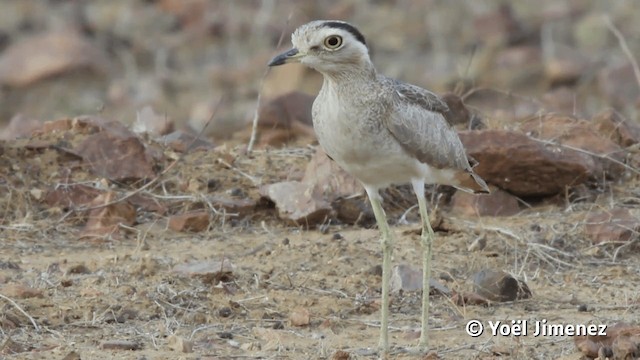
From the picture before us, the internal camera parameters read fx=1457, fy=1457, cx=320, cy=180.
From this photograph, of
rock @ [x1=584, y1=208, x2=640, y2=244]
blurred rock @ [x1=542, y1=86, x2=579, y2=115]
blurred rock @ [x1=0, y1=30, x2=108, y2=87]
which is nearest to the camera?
rock @ [x1=584, y1=208, x2=640, y2=244]

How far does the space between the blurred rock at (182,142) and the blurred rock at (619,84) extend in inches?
187

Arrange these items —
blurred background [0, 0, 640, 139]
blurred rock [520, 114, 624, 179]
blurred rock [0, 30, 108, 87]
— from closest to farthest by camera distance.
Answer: blurred rock [520, 114, 624, 179], blurred background [0, 0, 640, 139], blurred rock [0, 30, 108, 87]

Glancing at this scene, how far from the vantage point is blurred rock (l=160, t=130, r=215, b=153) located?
323 inches

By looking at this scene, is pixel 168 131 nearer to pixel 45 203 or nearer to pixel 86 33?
pixel 45 203

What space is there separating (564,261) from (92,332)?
8.00ft

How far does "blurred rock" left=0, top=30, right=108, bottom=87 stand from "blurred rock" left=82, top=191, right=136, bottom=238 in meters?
6.23

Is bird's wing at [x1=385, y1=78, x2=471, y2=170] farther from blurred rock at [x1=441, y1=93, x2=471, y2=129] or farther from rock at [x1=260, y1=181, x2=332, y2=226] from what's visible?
blurred rock at [x1=441, y1=93, x2=471, y2=129]

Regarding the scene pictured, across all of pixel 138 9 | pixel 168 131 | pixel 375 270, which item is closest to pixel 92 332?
pixel 375 270

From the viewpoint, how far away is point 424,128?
6125 millimetres

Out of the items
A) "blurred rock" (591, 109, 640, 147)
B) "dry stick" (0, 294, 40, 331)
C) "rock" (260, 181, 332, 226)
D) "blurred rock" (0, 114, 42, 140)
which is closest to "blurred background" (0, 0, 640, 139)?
"blurred rock" (0, 114, 42, 140)

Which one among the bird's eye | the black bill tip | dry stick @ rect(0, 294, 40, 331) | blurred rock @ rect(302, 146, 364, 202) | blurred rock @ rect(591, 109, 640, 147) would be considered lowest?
dry stick @ rect(0, 294, 40, 331)

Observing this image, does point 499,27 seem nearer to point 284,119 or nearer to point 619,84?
point 619,84

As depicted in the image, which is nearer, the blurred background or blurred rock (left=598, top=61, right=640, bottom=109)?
blurred rock (left=598, top=61, right=640, bottom=109)

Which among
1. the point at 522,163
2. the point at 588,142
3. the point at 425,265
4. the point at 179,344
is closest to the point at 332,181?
the point at 522,163
